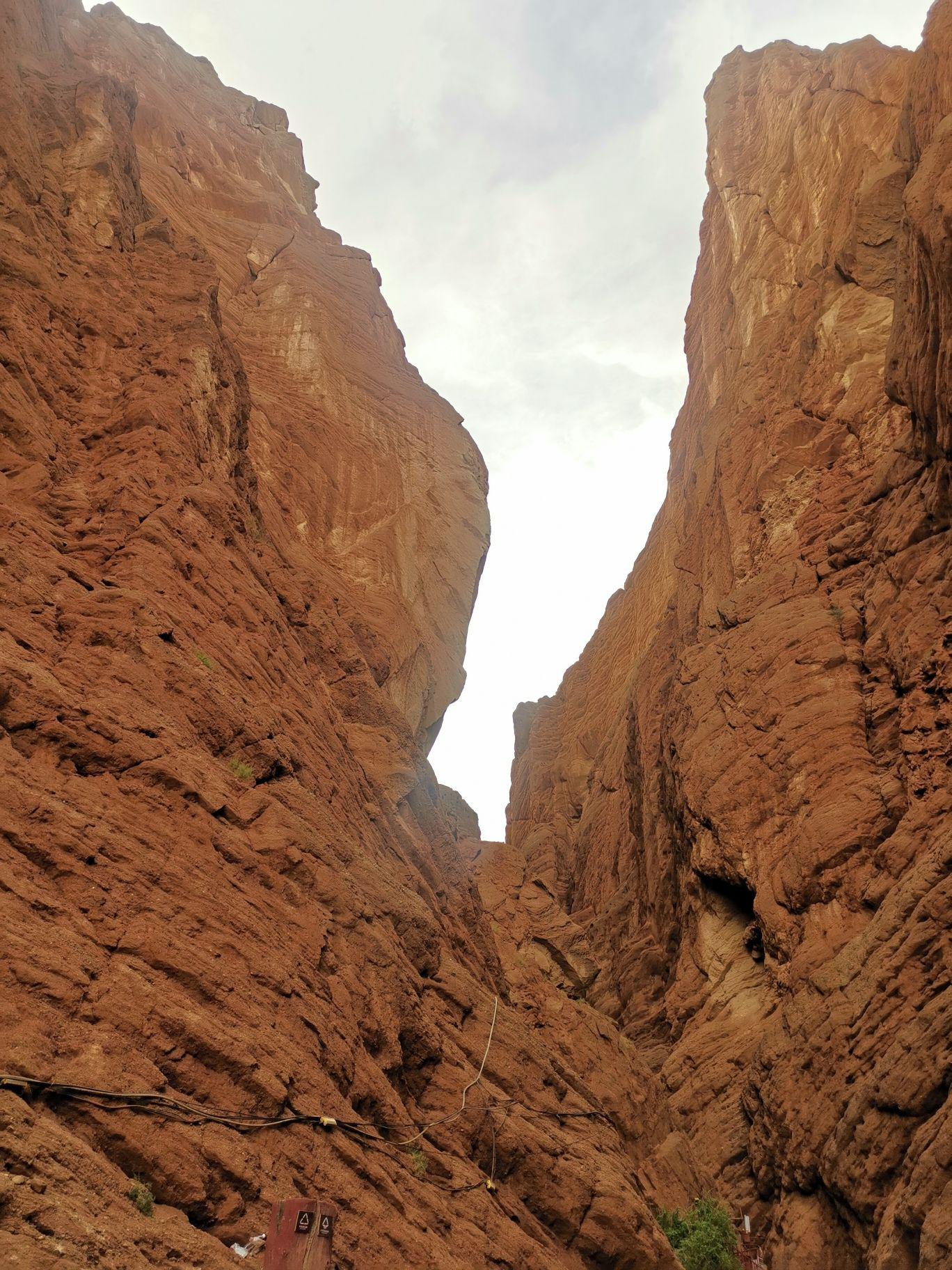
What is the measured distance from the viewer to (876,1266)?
15312 mm

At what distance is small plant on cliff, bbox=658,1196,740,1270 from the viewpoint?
1797 cm

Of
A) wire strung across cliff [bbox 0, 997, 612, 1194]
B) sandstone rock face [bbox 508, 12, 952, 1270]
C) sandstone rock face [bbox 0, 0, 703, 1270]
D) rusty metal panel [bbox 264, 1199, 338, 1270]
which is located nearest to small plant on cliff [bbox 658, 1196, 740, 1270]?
sandstone rock face [bbox 0, 0, 703, 1270]

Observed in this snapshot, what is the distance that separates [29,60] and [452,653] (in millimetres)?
19217

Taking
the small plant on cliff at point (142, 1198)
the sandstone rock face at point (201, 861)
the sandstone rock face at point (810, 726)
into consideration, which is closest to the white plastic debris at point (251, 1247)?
the sandstone rock face at point (201, 861)

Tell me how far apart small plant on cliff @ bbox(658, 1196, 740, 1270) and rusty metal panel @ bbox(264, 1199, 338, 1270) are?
38.5 feet

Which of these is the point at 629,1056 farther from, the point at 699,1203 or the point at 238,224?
the point at 238,224

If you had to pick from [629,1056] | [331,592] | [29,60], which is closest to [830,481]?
[331,592]

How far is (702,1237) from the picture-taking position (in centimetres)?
1828

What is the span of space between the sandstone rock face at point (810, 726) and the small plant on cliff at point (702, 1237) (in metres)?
1.54

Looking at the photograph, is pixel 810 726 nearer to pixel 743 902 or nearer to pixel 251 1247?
pixel 743 902

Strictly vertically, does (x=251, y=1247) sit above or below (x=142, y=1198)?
below

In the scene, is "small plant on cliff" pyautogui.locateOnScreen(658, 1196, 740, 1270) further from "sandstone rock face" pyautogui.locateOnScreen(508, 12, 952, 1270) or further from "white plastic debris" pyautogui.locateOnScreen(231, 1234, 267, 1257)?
"white plastic debris" pyautogui.locateOnScreen(231, 1234, 267, 1257)

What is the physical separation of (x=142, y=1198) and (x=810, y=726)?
21817mm

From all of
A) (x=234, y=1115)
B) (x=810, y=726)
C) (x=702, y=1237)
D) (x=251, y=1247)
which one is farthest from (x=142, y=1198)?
(x=810, y=726)
